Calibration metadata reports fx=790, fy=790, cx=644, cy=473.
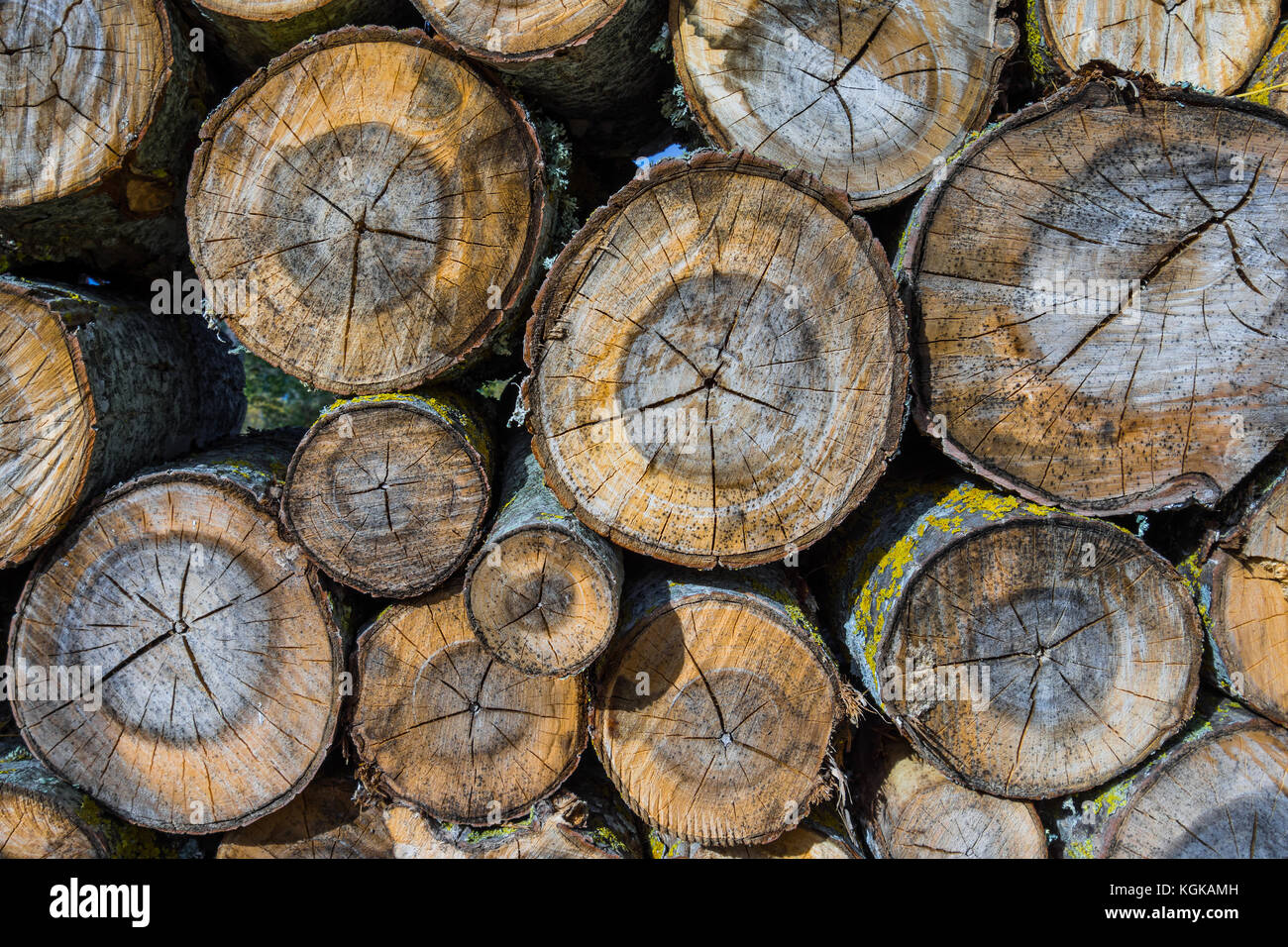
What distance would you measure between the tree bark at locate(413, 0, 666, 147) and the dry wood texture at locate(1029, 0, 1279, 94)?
1.46 metres

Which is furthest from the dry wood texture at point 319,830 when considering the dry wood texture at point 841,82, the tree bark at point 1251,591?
the tree bark at point 1251,591

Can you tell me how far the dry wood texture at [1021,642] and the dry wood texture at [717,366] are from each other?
0.41m

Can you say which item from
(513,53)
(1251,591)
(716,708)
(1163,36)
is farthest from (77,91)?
(1251,591)

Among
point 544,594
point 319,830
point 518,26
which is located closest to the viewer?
point 544,594

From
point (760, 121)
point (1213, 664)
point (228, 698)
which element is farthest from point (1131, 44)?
point (228, 698)

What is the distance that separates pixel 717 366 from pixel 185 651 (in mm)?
2151

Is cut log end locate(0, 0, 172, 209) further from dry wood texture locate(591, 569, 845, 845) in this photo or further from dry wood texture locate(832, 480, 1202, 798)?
dry wood texture locate(832, 480, 1202, 798)

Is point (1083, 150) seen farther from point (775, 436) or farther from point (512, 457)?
point (512, 457)

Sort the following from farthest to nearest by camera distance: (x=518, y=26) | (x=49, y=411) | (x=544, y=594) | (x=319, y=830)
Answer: (x=319, y=830) < (x=49, y=411) < (x=518, y=26) < (x=544, y=594)

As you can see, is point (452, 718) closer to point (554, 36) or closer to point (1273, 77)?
point (554, 36)

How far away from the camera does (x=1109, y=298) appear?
2607 millimetres

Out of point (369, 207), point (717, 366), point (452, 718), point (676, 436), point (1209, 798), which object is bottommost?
point (452, 718)

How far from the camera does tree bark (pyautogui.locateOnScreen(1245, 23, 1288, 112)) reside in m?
2.92

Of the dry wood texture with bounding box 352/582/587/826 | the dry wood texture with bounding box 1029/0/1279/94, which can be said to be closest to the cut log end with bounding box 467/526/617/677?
the dry wood texture with bounding box 352/582/587/826
